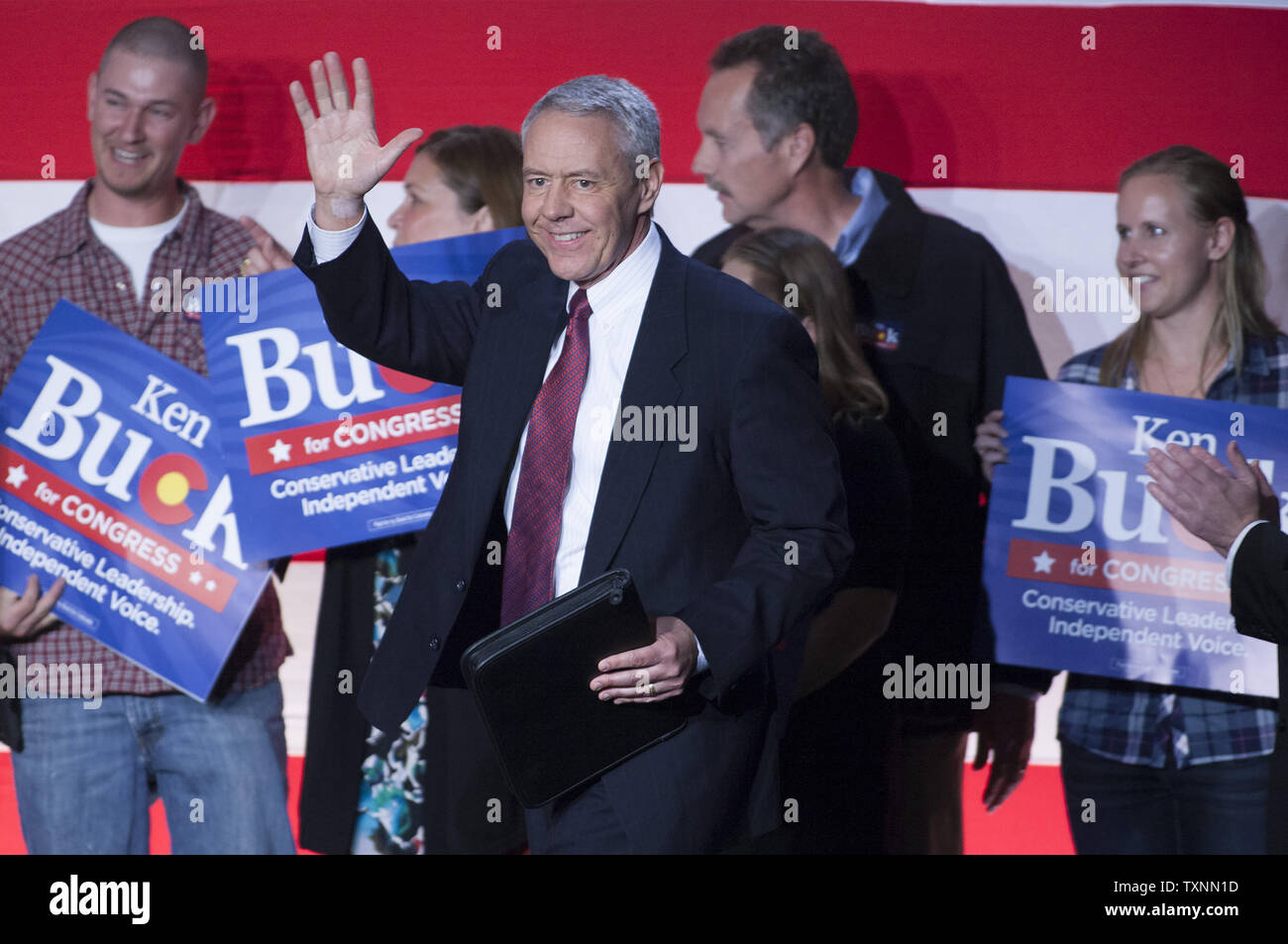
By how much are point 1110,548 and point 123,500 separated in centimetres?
248

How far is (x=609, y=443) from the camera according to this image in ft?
8.06

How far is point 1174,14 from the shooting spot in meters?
3.58

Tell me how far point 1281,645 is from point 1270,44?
5.22ft

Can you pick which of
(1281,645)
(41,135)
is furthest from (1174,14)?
Result: (41,135)

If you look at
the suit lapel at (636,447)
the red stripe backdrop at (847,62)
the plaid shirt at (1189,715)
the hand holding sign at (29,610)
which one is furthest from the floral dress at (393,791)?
the plaid shirt at (1189,715)

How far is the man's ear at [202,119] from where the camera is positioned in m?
3.44

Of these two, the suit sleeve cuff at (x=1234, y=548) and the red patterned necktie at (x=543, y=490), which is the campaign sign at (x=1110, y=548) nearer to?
the suit sleeve cuff at (x=1234, y=548)

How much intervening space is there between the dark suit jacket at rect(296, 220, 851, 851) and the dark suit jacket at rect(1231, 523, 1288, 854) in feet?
4.07

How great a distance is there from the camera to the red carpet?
358 cm

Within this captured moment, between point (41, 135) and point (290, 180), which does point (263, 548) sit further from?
point (41, 135)

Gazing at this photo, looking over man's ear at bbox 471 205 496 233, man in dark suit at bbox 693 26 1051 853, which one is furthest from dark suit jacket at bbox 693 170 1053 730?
man's ear at bbox 471 205 496 233

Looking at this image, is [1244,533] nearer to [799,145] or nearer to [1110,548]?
[1110,548]

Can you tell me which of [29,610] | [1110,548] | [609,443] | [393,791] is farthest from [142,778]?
[1110,548]

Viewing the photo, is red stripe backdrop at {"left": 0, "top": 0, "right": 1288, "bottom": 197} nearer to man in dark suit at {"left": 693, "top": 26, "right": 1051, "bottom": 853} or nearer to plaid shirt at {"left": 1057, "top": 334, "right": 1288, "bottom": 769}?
man in dark suit at {"left": 693, "top": 26, "right": 1051, "bottom": 853}
